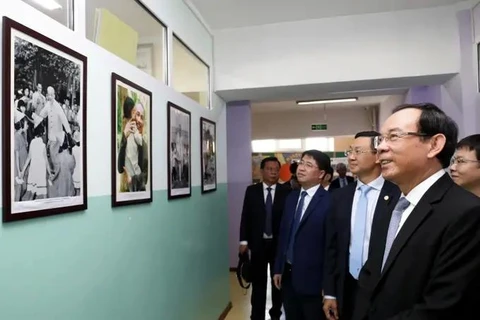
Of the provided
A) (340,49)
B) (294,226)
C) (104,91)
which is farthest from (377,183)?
(340,49)

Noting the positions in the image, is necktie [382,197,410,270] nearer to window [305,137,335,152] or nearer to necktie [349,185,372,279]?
necktie [349,185,372,279]

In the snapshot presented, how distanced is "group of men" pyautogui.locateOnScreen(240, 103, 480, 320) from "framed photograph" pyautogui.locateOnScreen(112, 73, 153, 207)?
1175 millimetres

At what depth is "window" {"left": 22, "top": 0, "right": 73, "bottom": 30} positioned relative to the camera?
1546 millimetres

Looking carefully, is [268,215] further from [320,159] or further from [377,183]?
[377,183]

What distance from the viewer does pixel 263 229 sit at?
3729 mm

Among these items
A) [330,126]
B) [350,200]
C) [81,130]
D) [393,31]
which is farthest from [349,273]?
[330,126]

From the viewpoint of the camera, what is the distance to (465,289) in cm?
110

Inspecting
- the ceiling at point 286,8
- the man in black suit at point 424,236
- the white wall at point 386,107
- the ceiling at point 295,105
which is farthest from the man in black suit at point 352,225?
the ceiling at point 295,105

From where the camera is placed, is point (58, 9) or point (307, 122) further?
point (307, 122)

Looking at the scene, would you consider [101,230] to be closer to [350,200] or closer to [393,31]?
[350,200]

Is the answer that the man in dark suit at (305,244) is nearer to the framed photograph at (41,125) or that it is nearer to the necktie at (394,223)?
the necktie at (394,223)

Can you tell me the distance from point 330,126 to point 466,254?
7.91 meters

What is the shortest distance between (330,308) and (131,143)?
5.13 ft

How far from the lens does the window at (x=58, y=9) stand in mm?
1546
